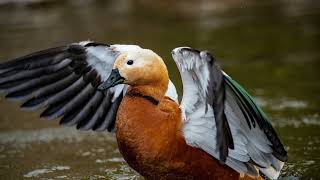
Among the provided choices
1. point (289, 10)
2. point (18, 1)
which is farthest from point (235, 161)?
point (18, 1)

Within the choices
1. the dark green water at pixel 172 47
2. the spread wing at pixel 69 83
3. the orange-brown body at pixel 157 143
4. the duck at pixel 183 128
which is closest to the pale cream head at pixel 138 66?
the duck at pixel 183 128

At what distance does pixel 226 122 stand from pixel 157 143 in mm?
629

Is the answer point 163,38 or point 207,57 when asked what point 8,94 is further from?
point 163,38

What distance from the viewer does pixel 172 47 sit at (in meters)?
12.7

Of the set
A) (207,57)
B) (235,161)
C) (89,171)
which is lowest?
(89,171)

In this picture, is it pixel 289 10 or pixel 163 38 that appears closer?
pixel 163 38

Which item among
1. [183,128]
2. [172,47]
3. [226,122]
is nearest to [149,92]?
[183,128]

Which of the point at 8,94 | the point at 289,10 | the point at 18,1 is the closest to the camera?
the point at 8,94

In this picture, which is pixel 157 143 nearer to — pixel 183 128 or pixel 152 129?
pixel 152 129

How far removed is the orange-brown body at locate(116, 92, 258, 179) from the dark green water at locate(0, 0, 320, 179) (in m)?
1.51

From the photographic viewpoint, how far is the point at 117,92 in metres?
6.30

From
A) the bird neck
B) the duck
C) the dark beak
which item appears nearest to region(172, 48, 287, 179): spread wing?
the duck

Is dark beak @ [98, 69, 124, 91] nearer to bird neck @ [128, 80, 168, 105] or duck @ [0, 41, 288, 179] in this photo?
duck @ [0, 41, 288, 179]

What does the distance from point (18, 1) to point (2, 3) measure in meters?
0.58
